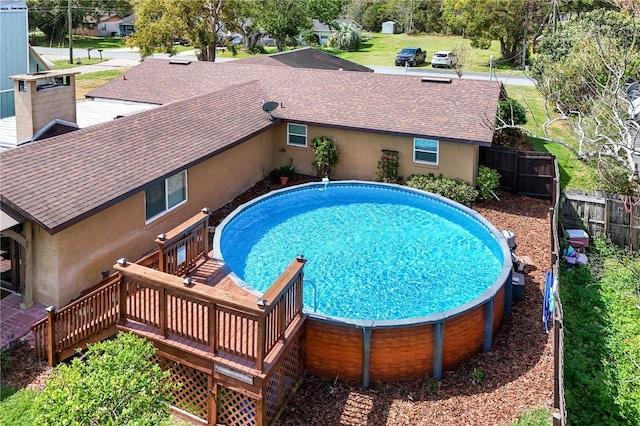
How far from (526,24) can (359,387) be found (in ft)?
137

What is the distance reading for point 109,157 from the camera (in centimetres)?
1305

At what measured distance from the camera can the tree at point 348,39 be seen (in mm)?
57906

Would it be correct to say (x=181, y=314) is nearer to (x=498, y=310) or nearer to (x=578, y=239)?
(x=498, y=310)

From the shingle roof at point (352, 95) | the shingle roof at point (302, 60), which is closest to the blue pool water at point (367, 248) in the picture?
the shingle roof at point (352, 95)

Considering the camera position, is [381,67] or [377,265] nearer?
[377,265]

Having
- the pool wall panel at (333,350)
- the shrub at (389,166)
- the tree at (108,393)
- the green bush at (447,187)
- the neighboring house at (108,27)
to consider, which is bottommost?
the pool wall panel at (333,350)

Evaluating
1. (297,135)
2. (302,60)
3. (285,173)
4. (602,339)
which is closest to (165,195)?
(285,173)

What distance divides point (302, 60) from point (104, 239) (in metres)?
22.2

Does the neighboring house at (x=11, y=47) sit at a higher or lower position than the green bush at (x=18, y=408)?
higher

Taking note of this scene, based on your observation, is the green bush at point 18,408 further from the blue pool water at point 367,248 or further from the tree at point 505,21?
the tree at point 505,21

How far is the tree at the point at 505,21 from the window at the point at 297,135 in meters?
30.9

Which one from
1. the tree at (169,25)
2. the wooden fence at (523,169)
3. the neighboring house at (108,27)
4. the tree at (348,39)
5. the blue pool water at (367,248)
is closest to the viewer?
the blue pool water at (367,248)

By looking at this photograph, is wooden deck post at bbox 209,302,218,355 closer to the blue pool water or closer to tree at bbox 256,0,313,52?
the blue pool water

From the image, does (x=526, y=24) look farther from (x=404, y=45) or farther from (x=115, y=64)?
(x=115, y=64)
